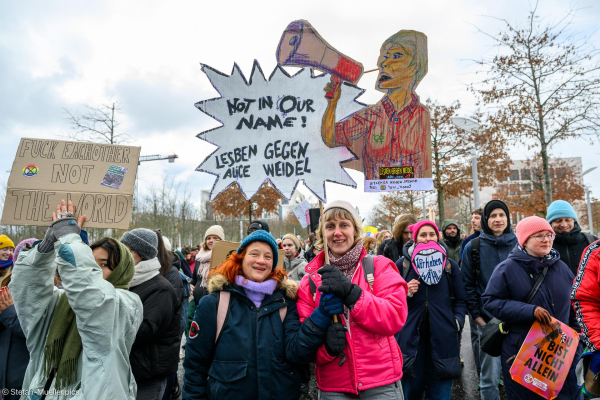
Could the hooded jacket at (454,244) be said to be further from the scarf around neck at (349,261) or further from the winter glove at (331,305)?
the winter glove at (331,305)

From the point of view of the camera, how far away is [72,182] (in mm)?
2816

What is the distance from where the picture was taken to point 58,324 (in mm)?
2311

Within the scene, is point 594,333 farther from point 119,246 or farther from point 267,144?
point 119,246

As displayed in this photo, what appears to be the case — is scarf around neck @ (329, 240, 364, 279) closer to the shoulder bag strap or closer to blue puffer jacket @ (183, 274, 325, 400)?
blue puffer jacket @ (183, 274, 325, 400)

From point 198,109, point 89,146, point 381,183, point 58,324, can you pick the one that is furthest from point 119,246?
point 381,183

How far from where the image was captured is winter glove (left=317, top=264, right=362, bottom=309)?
2.12 meters

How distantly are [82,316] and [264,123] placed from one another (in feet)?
5.95

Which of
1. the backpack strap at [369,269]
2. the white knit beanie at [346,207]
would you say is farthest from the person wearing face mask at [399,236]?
the backpack strap at [369,269]

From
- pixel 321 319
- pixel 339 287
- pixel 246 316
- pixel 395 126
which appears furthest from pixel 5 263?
pixel 395 126

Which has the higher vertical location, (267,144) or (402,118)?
(402,118)

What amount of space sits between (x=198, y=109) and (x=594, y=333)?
330 centimetres

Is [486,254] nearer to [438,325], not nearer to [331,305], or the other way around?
[438,325]

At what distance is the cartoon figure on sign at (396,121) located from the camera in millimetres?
4242

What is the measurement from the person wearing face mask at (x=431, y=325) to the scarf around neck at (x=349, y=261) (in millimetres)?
1438
